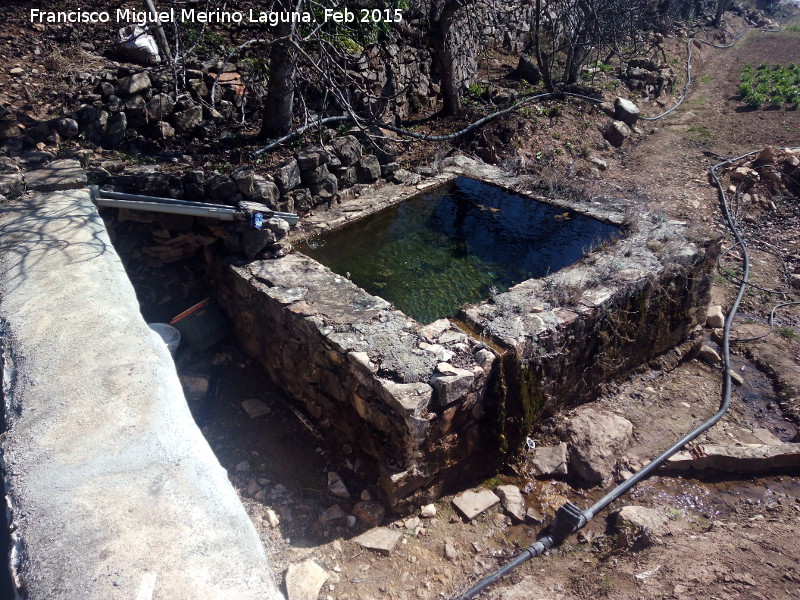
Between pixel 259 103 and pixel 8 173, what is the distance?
9.62 ft

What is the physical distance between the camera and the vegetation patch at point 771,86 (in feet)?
39.3

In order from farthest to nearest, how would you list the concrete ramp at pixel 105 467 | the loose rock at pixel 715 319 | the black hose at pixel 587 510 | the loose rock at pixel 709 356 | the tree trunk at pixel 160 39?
the tree trunk at pixel 160 39, the loose rock at pixel 715 319, the loose rock at pixel 709 356, the black hose at pixel 587 510, the concrete ramp at pixel 105 467

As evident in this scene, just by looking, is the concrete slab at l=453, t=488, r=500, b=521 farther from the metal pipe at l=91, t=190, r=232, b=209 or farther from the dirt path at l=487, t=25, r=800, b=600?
the metal pipe at l=91, t=190, r=232, b=209

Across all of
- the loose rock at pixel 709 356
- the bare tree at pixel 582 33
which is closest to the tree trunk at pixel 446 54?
the bare tree at pixel 582 33

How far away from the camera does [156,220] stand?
461cm

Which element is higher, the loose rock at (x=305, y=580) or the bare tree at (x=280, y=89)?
the bare tree at (x=280, y=89)

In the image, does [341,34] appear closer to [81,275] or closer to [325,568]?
[81,275]

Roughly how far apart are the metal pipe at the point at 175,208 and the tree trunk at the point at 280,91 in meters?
1.74

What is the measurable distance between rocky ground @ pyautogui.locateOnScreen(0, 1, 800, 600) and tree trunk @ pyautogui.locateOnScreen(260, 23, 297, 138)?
165 centimetres

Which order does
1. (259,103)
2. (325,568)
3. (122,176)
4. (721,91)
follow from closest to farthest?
(325,568) → (122,176) → (259,103) → (721,91)

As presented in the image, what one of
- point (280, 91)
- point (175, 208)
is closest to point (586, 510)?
point (175, 208)

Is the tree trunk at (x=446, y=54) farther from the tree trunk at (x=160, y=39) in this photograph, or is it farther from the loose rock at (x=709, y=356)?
the loose rock at (x=709, y=356)

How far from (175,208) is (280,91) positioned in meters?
2.03

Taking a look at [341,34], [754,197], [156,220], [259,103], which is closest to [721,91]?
[754,197]
